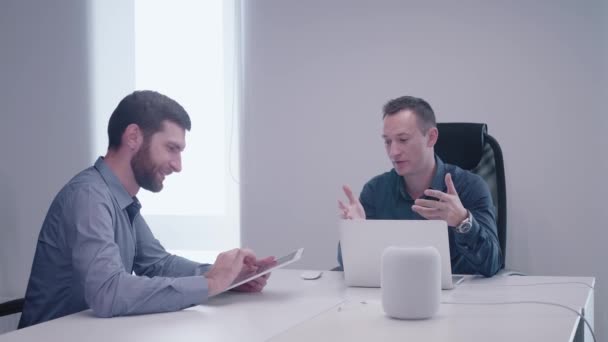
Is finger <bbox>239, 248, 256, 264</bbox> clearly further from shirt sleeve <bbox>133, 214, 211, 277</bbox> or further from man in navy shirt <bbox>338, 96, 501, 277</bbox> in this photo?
man in navy shirt <bbox>338, 96, 501, 277</bbox>

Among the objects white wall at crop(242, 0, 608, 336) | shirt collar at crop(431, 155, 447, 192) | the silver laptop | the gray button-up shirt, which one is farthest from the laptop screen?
white wall at crop(242, 0, 608, 336)

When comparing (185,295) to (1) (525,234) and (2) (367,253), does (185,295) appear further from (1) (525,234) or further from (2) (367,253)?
(1) (525,234)

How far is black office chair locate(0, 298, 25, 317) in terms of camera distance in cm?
177

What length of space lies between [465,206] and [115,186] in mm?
1215

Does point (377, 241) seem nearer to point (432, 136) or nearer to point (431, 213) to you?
point (431, 213)

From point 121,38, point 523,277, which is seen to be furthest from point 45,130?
point 523,277

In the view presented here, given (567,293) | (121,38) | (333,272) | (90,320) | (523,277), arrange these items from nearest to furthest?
(90,320), (567,293), (523,277), (333,272), (121,38)

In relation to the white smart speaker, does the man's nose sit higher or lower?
higher

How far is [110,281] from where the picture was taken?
1.56m

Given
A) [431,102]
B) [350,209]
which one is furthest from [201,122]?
[350,209]

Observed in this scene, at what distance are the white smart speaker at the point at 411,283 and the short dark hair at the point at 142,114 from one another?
2.86 ft

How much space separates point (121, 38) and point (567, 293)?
9.51 feet

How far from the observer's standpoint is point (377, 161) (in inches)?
130

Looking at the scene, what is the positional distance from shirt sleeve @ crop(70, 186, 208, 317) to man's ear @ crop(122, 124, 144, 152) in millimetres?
299
